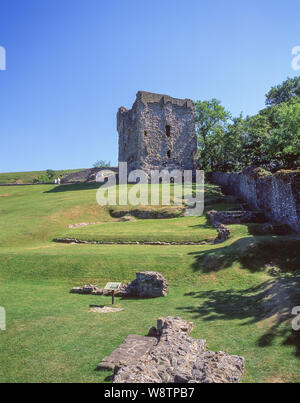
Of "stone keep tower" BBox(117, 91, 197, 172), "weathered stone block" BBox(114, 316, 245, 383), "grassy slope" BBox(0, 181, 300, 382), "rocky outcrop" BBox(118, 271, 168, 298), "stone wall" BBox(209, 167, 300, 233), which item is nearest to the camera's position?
"weathered stone block" BBox(114, 316, 245, 383)

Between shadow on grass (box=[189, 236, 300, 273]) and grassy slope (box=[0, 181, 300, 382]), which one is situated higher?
shadow on grass (box=[189, 236, 300, 273])

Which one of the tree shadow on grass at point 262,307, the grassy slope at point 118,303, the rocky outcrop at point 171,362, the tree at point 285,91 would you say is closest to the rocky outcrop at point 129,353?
the rocky outcrop at point 171,362

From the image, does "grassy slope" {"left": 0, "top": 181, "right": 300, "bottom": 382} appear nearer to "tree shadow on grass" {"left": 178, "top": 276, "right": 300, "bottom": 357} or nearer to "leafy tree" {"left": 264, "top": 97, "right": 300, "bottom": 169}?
"tree shadow on grass" {"left": 178, "top": 276, "right": 300, "bottom": 357}

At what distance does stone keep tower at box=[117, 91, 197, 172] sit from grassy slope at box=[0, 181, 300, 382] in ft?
90.3

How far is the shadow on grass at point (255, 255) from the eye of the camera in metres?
13.6

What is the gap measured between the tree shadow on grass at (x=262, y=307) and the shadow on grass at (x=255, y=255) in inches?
80.2

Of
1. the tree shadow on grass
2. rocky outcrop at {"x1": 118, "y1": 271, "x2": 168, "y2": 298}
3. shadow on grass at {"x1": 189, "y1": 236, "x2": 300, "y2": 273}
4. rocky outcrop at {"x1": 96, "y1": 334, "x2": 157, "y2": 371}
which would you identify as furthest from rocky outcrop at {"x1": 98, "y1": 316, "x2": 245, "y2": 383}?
shadow on grass at {"x1": 189, "y1": 236, "x2": 300, "y2": 273}

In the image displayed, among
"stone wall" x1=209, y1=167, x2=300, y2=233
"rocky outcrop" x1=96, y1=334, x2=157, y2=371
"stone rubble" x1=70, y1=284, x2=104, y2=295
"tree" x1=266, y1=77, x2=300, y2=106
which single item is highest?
"tree" x1=266, y1=77, x2=300, y2=106

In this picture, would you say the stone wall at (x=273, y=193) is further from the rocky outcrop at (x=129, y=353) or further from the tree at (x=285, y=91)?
the tree at (x=285, y=91)

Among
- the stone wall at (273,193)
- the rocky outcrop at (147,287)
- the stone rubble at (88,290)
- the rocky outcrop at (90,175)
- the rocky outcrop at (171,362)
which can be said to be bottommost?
the stone rubble at (88,290)

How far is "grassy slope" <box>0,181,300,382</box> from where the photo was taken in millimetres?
6398
